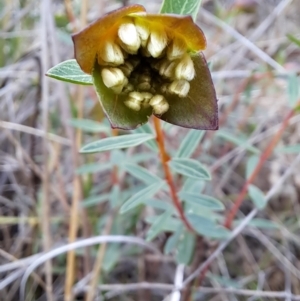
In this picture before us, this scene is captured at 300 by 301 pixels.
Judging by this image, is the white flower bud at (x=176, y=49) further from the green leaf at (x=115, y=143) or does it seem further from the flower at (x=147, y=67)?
the green leaf at (x=115, y=143)

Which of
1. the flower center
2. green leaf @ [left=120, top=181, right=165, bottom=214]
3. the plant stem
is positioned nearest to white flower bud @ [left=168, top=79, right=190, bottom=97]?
the flower center

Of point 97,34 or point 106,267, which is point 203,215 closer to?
point 106,267

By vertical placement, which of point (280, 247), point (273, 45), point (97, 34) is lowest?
point (280, 247)

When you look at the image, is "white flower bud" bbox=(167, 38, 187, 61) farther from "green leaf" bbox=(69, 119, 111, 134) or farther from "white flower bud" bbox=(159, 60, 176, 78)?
"green leaf" bbox=(69, 119, 111, 134)

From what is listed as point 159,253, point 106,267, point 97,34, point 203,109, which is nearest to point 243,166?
point 159,253

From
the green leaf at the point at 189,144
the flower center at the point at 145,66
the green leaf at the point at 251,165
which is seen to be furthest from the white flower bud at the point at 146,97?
the green leaf at the point at 251,165

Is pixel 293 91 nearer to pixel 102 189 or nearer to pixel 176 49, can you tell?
pixel 176 49
